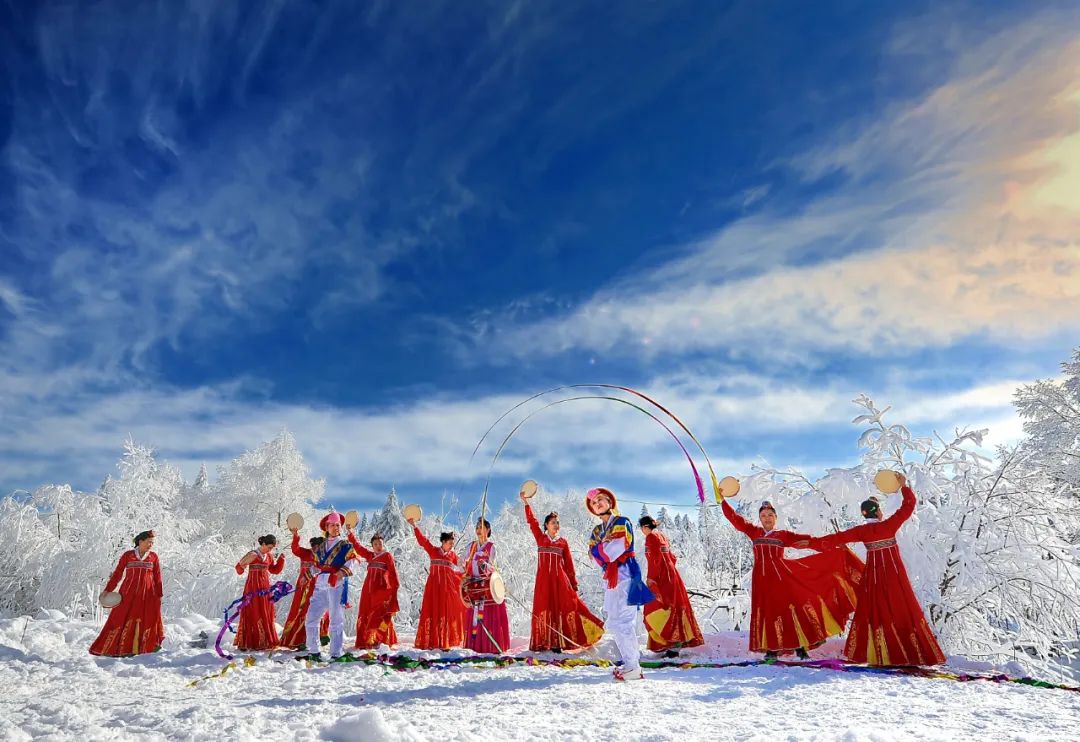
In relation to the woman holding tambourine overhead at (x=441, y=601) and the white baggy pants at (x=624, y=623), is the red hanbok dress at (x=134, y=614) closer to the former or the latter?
the woman holding tambourine overhead at (x=441, y=601)

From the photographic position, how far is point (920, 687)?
604cm

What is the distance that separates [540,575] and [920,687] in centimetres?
574

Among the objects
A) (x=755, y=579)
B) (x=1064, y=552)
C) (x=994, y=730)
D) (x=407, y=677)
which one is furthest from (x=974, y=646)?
(x=407, y=677)

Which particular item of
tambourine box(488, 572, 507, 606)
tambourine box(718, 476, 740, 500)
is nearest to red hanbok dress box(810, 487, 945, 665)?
tambourine box(718, 476, 740, 500)

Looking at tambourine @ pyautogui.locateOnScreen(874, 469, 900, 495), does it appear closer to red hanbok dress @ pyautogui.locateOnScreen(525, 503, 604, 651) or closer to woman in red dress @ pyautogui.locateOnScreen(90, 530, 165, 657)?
red hanbok dress @ pyautogui.locateOnScreen(525, 503, 604, 651)

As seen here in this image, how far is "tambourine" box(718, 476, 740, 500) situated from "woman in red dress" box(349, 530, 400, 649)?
6.09 metres

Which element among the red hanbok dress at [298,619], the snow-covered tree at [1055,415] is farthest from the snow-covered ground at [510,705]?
the snow-covered tree at [1055,415]

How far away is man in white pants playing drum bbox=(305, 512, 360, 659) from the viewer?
9438 mm

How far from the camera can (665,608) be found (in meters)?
9.96

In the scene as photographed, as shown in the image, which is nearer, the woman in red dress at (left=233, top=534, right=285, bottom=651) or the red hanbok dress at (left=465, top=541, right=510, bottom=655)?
the red hanbok dress at (left=465, top=541, right=510, bottom=655)

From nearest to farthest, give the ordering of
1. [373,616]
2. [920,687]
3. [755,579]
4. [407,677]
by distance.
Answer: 1. [920,687]
2. [407,677]
3. [755,579]
4. [373,616]

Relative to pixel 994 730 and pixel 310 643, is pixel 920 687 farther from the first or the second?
pixel 310 643

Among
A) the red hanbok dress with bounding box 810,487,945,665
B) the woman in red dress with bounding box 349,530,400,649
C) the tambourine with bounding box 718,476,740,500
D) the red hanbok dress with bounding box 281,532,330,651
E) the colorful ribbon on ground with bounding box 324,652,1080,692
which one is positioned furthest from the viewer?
the woman in red dress with bounding box 349,530,400,649

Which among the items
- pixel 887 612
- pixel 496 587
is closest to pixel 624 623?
pixel 496 587
